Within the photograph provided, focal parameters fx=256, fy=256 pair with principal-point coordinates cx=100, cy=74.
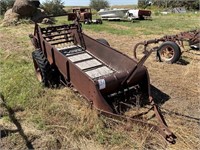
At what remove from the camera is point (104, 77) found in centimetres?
436

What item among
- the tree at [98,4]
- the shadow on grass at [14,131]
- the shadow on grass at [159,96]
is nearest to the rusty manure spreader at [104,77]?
the shadow on grass at [159,96]

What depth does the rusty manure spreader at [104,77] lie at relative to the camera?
3961mm

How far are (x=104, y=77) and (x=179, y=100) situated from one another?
5.20 ft

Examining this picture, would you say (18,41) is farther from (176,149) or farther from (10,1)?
(10,1)

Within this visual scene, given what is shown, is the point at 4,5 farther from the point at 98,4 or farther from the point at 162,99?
the point at 162,99

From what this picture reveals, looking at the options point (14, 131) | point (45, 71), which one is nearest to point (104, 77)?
point (45, 71)

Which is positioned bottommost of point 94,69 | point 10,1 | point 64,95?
point 64,95

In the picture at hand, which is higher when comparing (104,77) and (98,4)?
(98,4)

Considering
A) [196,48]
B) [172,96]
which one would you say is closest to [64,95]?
[172,96]

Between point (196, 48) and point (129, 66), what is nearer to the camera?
point (129, 66)

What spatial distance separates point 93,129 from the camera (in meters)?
3.81

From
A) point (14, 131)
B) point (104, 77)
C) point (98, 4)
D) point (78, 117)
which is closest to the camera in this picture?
point (14, 131)

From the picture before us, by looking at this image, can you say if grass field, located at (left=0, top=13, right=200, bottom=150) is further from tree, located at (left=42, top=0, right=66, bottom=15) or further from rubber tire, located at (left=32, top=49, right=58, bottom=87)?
tree, located at (left=42, top=0, right=66, bottom=15)

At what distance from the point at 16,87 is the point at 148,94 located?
106 inches
